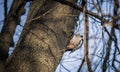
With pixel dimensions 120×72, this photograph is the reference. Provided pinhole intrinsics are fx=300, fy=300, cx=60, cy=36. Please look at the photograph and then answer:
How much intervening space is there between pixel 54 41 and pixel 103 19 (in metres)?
0.64

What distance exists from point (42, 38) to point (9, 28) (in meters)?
0.45

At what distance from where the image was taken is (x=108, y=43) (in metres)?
1.90

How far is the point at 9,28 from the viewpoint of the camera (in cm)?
191

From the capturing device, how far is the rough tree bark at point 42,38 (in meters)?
2.16

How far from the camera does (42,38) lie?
7.59ft

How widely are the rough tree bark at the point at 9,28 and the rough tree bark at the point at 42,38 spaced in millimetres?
254

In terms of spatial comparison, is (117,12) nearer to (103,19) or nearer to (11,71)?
(103,19)

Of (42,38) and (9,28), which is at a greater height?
(9,28)

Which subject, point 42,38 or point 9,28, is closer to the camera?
point 9,28

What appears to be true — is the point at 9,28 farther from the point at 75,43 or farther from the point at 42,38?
the point at 75,43

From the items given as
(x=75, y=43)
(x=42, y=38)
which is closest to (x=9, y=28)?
(x=42, y=38)

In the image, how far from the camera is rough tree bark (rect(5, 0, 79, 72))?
7.09 feet

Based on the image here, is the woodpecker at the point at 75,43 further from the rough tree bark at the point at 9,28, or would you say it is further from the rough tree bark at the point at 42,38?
the rough tree bark at the point at 9,28

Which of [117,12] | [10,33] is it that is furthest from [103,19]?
[10,33]
